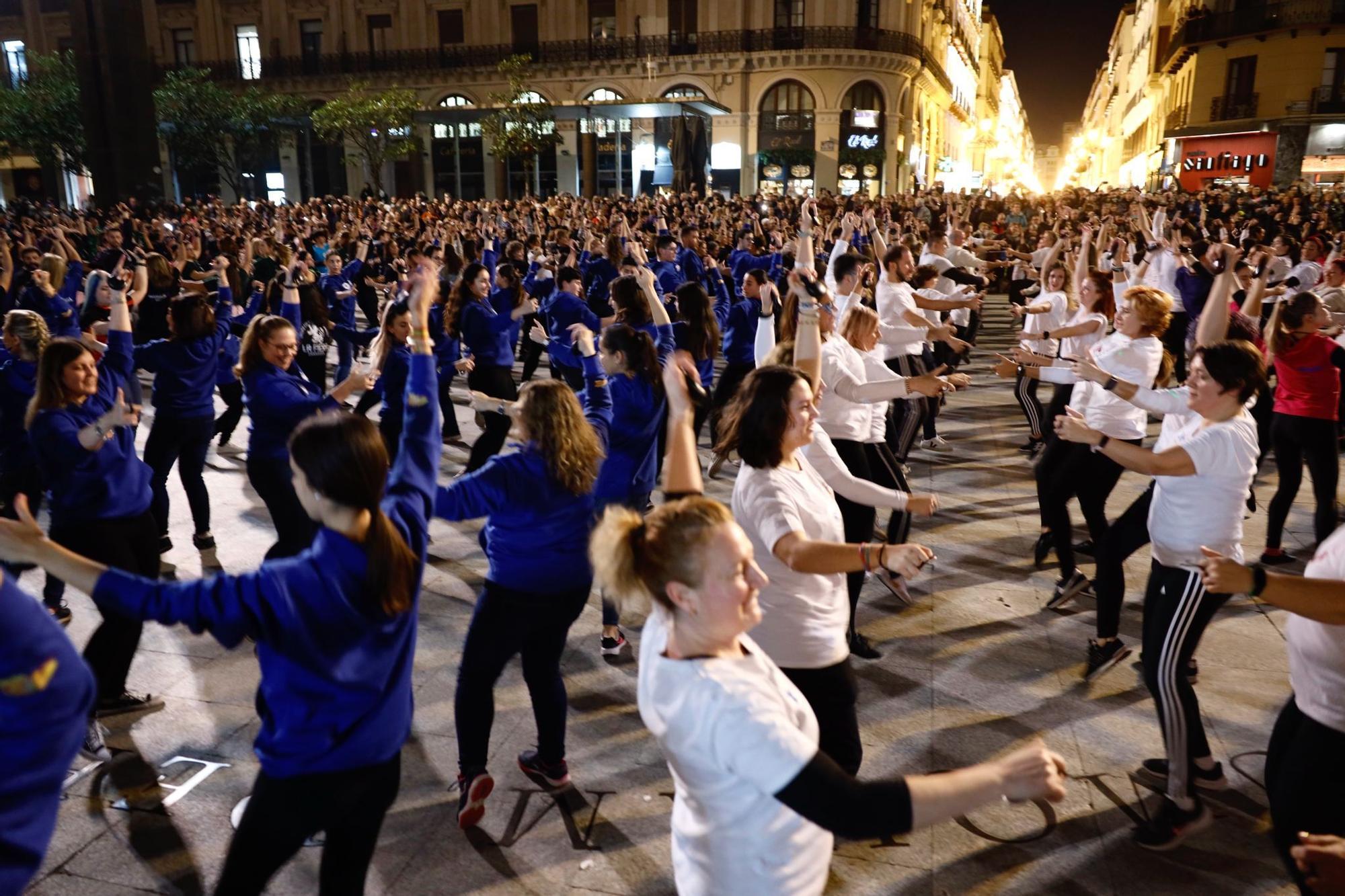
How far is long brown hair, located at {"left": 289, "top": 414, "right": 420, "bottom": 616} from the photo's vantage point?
2311 millimetres

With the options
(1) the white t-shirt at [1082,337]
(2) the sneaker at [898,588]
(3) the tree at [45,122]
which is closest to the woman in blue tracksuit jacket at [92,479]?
(2) the sneaker at [898,588]

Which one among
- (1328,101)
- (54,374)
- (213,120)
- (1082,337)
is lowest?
(1082,337)

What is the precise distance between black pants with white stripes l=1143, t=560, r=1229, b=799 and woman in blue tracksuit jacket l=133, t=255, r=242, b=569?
569cm

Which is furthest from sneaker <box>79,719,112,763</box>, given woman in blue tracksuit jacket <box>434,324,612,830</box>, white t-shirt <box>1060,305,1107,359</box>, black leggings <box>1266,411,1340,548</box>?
black leggings <box>1266,411,1340,548</box>

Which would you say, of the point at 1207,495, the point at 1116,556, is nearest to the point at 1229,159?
the point at 1116,556

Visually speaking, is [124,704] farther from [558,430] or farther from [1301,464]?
[1301,464]

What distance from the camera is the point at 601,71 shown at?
44.6m

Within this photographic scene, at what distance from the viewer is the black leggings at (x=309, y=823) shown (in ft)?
7.68

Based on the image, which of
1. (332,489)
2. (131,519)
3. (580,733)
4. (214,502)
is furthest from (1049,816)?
(214,502)

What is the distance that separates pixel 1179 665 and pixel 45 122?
44811 mm

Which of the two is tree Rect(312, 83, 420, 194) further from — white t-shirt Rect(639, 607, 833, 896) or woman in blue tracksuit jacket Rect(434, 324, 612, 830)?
white t-shirt Rect(639, 607, 833, 896)

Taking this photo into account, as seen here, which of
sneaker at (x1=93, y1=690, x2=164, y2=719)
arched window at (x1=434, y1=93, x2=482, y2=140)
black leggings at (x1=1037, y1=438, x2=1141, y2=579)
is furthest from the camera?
arched window at (x1=434, y1=93, x2=482, y2=140)

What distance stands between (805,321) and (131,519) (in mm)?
3312

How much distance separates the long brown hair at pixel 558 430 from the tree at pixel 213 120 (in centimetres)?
3915
